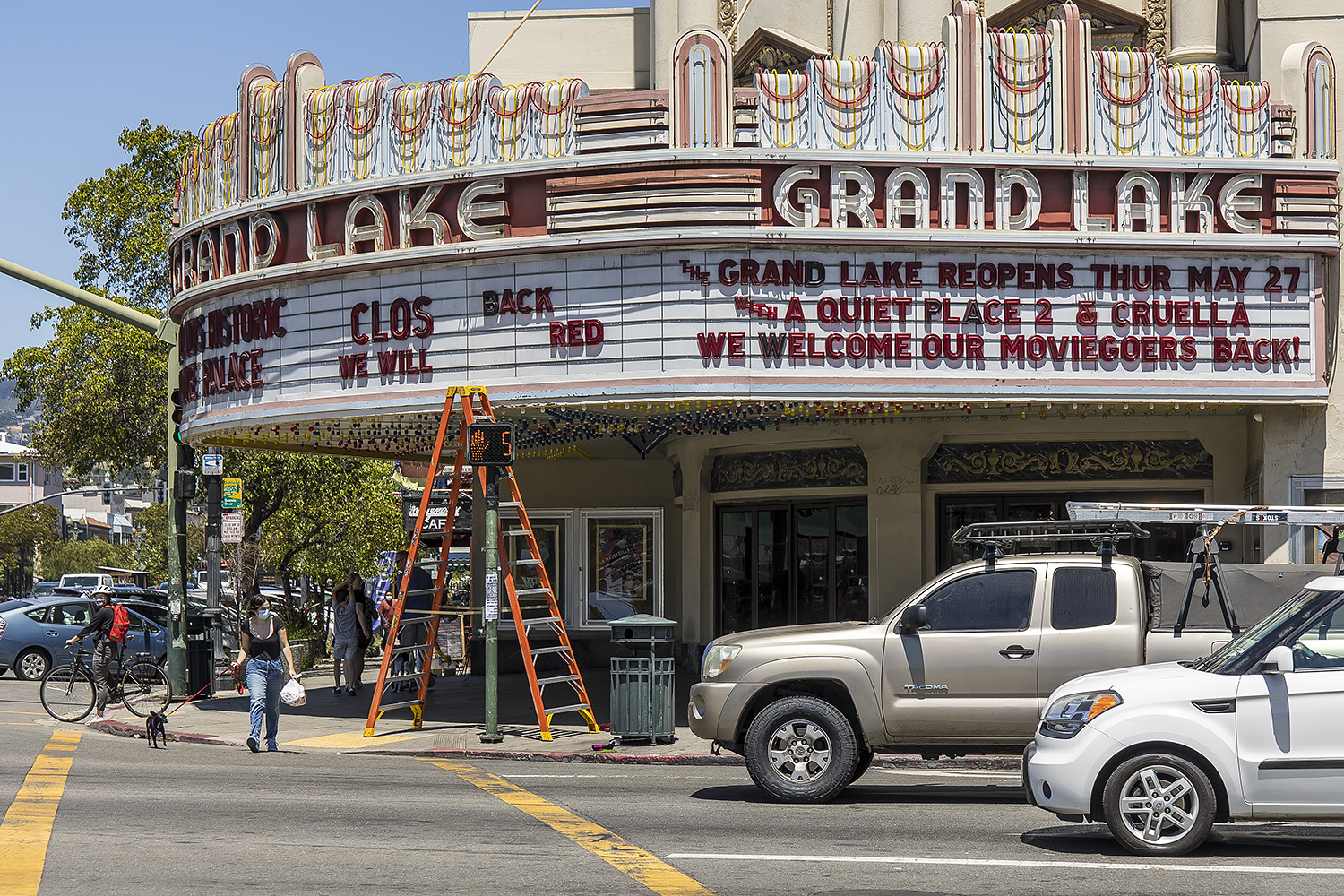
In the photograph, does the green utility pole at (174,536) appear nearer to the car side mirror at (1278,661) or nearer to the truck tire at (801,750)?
the truck tire at (801,750)

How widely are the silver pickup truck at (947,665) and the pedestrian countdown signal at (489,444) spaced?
16.8ft

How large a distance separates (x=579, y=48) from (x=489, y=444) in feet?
41.4

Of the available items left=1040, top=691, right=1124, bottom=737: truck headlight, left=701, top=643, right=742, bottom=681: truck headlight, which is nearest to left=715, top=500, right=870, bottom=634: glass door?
left=701, top=643, right=742, bottom=681: truck headlight

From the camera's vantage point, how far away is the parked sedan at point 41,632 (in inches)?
1113

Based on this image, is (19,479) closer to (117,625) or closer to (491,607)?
(117,625)

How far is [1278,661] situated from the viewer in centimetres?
879

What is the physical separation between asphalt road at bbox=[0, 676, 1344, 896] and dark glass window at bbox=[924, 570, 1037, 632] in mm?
1392

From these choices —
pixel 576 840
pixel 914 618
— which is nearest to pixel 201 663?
pixel 914 618

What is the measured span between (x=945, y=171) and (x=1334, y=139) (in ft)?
15.0

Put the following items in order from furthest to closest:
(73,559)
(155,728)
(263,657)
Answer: (73,559) < (155,728) < (263,657)

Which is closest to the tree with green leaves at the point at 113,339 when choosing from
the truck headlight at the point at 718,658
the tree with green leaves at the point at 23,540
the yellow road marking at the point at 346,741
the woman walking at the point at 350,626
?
the woman walking at the point at 350,626

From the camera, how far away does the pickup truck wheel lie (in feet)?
29.5

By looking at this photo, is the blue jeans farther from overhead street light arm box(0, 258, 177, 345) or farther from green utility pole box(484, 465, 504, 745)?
overhead street light arm box(0, 258, 177, 345)

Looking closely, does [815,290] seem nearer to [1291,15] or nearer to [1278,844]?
[1291,15]
